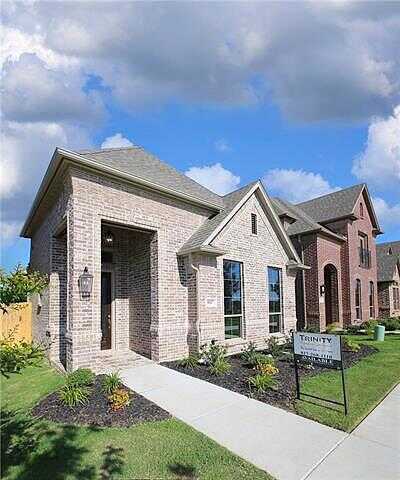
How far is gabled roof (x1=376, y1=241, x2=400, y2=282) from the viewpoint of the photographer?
99.0 ft

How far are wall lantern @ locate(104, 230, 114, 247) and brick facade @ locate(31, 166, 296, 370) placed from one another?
268 millimetres

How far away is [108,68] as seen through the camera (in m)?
9.12

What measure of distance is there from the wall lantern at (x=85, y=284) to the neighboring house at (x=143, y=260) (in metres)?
0.02

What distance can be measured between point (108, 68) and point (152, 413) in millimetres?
8274

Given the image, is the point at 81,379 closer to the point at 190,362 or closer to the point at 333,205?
the point at 190,362

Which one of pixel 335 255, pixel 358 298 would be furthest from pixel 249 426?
pixel 358 298

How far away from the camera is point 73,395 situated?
20.8 feet

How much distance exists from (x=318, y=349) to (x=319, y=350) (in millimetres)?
27

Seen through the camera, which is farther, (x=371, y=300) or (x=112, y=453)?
(x=371, y=300)

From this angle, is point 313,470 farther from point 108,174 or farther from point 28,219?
point 28,219

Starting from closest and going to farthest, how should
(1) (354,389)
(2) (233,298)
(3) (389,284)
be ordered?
(1) (354,389) → (2) (233,298) → (3) (389,284)

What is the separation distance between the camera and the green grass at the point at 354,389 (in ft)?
18.9

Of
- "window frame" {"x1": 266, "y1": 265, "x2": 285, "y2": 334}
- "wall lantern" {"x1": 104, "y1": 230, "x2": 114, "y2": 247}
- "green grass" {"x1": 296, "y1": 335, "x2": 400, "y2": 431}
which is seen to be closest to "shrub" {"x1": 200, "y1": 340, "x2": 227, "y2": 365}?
"green grass" {"x1": 296, "y1": 335, "x2": 400, "y2": 431}

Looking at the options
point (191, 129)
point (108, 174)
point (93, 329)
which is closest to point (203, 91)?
point (191, 129)
